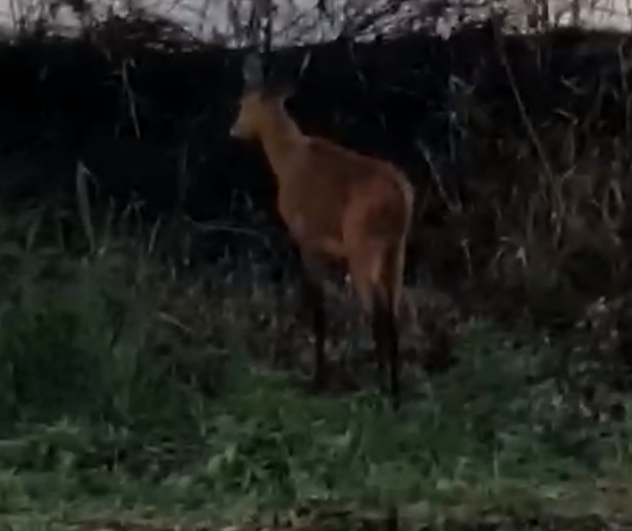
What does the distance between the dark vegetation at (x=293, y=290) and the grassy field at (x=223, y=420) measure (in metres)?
0.01

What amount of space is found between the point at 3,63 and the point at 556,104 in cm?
215

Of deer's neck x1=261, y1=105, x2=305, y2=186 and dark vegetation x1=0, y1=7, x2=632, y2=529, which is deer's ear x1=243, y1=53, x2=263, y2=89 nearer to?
dark vegetation x1=0, y1=7, x2=632, y2=529

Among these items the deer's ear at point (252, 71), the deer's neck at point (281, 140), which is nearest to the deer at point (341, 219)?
the deer's neck at point (281, 140)

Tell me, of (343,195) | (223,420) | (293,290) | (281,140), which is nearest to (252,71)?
(281,140)

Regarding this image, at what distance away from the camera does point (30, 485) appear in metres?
4.60

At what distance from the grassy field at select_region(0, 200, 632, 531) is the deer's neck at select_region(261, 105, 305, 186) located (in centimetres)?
57

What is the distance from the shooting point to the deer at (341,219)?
214 inches

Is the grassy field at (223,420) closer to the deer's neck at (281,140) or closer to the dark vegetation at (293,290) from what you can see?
the dark vegetation at (293,290)

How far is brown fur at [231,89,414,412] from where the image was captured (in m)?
5.42

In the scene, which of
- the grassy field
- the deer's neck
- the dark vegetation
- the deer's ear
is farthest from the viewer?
the deer's ear

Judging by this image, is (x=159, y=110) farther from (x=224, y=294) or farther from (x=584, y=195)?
(x=584, y=195)

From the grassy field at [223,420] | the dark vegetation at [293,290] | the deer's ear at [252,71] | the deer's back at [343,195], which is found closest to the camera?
the grassy field at [223,420]

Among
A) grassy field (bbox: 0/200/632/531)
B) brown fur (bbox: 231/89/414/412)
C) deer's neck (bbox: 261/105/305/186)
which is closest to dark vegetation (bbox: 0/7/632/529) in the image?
grassy field (bbox: 0/200/632/531)

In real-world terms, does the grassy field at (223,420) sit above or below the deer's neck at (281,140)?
below
